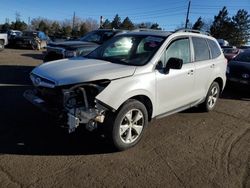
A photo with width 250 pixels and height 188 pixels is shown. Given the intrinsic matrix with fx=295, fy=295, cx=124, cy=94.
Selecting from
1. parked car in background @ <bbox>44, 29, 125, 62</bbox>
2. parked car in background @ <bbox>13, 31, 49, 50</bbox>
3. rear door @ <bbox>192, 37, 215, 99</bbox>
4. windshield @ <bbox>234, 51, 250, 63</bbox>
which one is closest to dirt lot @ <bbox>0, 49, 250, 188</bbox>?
rear door @ <bbox>192, 37, 215, 99</bbox>

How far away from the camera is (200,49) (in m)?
6.14

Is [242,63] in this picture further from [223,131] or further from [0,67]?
[0,67]

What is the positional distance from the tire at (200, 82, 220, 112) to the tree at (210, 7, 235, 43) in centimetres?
6973

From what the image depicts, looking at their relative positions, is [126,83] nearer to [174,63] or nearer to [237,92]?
[174,63]

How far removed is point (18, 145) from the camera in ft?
14.3

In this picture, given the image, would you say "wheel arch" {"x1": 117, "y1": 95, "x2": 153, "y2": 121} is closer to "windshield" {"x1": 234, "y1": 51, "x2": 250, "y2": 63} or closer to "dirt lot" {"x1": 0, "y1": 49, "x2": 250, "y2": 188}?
"dirt lot" {"x1": 0, "y1": 49, "x2": 250, "y2": 188}

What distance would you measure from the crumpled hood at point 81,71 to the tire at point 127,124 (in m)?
0.49

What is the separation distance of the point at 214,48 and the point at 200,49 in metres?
0.82

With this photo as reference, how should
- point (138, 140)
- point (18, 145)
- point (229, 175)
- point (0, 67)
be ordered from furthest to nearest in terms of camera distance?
1. point (0, 67)
2. point (138, 140)
3. point (18, 145)
4. point (229, 175)

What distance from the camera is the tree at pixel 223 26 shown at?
71.9 m

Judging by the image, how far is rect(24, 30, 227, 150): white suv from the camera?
13.4ft

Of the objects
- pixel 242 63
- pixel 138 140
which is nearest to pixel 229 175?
pixel 138 140

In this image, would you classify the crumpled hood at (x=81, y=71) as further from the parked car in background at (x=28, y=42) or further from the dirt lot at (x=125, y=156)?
the parked car in background at (x=28, y=42)

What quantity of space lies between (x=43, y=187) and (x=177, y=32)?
145 inches
